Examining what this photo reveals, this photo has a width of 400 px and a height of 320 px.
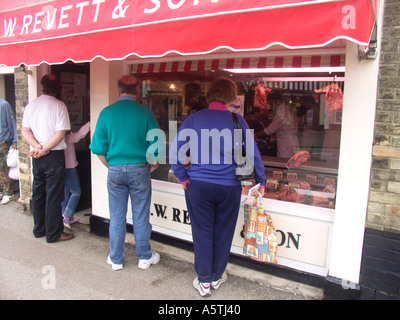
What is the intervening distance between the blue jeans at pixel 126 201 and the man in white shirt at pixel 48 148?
0.99 metres

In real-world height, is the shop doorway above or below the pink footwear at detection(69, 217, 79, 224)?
above

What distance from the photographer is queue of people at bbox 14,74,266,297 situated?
2.74 meters

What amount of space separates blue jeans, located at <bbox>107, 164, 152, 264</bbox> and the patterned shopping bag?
102 centimetres

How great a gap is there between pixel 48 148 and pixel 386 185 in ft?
10.9

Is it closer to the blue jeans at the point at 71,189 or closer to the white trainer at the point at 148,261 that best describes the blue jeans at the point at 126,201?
the white trainer at the point at 148,261

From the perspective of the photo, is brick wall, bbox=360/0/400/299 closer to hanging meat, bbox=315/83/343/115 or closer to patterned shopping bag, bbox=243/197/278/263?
patterned shopping bag, bbox=243/197/278/263

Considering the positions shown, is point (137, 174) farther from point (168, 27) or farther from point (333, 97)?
point (333, 97)

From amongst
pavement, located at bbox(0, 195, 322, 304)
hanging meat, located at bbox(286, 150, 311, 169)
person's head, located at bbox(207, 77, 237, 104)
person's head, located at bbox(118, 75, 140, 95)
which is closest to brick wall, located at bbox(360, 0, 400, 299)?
pavement, located at bbox(0, 195, 322, 304)

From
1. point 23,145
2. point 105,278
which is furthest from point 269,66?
point 23,145

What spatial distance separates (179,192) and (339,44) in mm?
2122

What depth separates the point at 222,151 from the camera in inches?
106

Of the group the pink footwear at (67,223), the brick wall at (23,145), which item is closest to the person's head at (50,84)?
the brick wall at (23,145)
